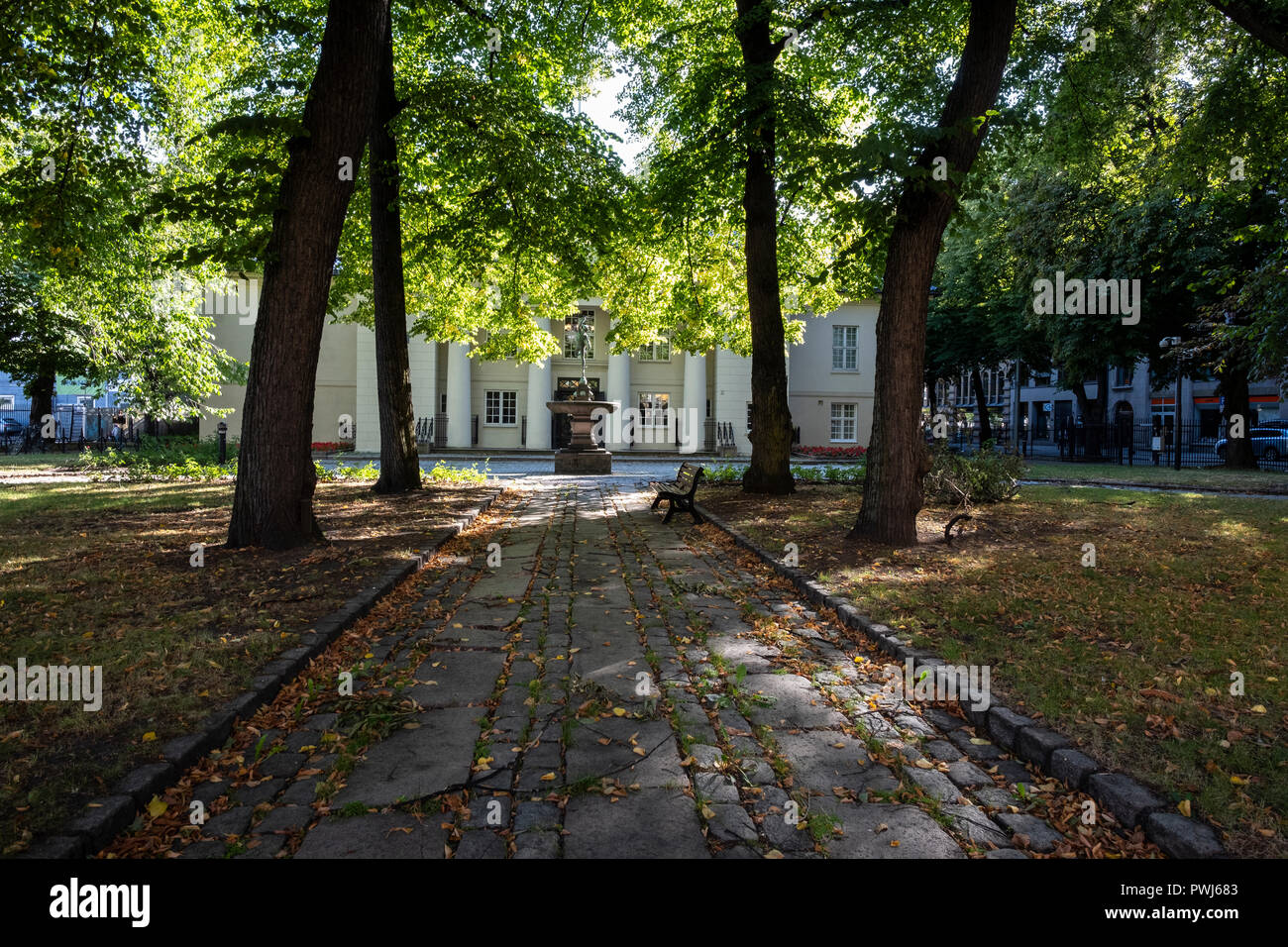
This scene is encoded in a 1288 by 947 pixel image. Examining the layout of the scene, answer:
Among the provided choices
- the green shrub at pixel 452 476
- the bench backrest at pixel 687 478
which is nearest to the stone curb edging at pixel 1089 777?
the bench backrest at pixel 687 478

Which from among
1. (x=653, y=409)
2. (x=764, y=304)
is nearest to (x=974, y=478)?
(x=764, y=304)

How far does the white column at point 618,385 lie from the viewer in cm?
3728

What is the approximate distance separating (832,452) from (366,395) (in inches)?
862

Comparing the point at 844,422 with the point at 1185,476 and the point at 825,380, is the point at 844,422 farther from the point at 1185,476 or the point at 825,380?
the point at 1185,476

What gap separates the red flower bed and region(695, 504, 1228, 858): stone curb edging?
3094 cm

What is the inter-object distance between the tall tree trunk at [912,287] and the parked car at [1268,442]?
29.6 meters

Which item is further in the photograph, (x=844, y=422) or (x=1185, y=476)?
(x=844, y=422)

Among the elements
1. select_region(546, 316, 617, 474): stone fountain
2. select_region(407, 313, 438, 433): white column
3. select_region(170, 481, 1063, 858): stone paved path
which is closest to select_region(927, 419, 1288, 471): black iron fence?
select_region(546, 316, 617, 474): stone fountain

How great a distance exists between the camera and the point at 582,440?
25.7 m

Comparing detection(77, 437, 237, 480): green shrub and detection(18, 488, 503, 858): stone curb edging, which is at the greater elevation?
detection(77, 437, 237, 480): green shrub

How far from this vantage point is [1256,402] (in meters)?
44.9

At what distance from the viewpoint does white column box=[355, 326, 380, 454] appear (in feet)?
118

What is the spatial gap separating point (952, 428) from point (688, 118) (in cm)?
5210

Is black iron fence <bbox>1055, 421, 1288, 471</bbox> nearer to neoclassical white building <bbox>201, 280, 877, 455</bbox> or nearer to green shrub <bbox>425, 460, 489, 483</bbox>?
neoclassical white building <bbox>201, 280, 877, 455</bbox>
